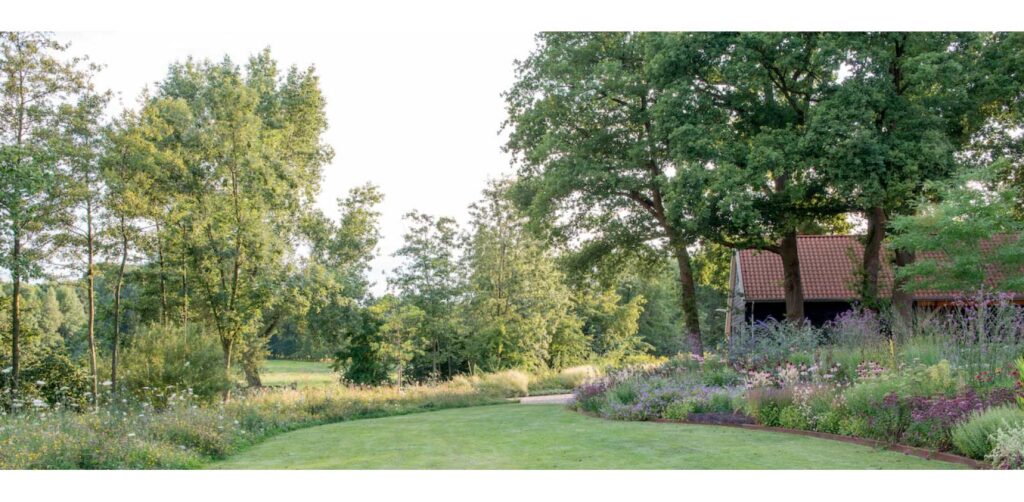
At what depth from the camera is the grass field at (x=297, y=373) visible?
78.0 ft

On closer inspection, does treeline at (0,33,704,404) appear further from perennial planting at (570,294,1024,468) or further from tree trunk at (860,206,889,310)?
perennial planting at (570,294,1024,468)

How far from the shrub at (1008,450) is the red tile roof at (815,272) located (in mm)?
16913

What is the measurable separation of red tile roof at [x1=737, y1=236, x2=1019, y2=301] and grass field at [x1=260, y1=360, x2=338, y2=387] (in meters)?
14.1

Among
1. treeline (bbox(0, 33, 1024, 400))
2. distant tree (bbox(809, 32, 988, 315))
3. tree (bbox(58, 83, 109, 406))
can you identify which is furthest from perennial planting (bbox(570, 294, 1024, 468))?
tree (bbox(58, 83, 109, 406))

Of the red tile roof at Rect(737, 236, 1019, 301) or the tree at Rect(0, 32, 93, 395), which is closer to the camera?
the tree at Rect(0, 32, 93, 395)

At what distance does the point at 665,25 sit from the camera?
10.9 m

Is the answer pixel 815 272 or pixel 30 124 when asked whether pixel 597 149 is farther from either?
pixel 30 124

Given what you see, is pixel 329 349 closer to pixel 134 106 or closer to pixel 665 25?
pixel 134 106

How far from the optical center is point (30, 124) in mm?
13383

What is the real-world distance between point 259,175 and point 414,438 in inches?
419

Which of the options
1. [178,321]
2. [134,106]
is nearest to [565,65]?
[134,106]

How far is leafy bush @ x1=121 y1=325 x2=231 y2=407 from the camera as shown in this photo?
13891 mm

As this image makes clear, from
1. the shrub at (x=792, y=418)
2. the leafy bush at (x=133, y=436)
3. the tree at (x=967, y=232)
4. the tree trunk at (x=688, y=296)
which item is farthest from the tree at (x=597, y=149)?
the leafy bush at (x=133, y=436)

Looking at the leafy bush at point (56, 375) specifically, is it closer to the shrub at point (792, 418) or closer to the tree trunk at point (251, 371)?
the tree trunk at point (251, 371)
